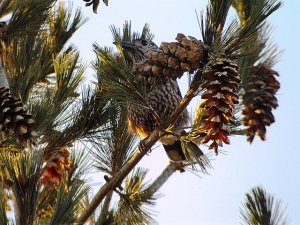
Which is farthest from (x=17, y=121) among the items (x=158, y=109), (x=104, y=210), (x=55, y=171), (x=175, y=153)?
(x=175, y=153)

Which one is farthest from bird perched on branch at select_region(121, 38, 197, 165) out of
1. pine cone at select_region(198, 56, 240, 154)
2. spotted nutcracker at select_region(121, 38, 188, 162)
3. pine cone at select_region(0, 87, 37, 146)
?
pine cone at select_region(198, 56, 240, 154)

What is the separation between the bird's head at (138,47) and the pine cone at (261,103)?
74cm

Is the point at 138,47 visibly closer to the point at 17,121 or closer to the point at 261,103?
the point at 261,103

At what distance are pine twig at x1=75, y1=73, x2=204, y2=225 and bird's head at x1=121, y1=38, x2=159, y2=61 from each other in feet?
3.85

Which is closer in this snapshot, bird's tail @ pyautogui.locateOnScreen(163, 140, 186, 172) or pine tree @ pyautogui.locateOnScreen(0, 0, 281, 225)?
pine tree @ pyautogui.locateOnScreen(0, 0, 281, 225)

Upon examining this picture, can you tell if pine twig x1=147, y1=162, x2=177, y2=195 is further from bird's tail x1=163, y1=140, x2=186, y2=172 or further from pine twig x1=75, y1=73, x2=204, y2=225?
pine twig x1=75, y1=73, x2=204, y2=225

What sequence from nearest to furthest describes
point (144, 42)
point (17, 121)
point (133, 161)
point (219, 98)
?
point (219, 98) → point (17, 121) → point (133, 161) → point (144, 42)

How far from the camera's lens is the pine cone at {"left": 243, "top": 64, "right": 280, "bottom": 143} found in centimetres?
423

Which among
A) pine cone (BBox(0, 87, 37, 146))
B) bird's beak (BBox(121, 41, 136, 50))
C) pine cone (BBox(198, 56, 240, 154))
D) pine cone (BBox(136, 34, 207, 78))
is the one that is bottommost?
pine cone (BBox(0, 87, 37, 146))

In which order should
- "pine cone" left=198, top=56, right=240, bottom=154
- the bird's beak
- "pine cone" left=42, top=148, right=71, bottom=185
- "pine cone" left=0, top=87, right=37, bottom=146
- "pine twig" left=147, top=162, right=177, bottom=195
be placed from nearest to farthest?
"pine cone" left=198, top=56, right=240, bottom=154
"pine cone" left=0, top=87, right=37, bottom=146
"pine cone" left=42, top=148, right=71, bottom=185
"pine twig" left=147, top=162, right=177, bottom=195
the bird's beak

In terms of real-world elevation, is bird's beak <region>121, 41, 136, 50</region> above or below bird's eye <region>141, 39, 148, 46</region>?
below

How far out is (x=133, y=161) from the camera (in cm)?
294

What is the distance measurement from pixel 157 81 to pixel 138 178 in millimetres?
1032

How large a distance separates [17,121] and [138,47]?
4.84ft
